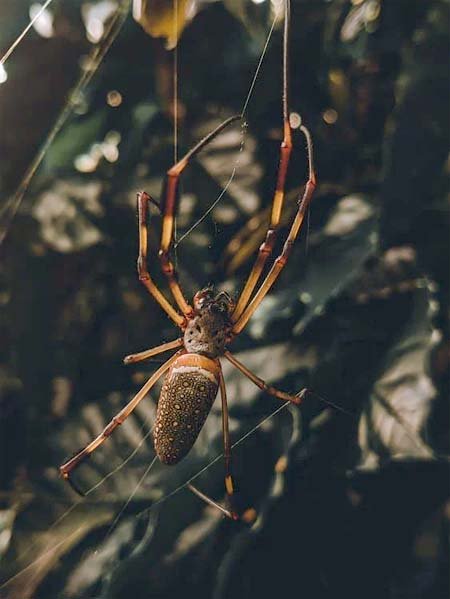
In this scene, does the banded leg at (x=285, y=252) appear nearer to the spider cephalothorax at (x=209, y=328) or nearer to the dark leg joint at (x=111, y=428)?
the spider cephalothorax at (x=209, y=328)

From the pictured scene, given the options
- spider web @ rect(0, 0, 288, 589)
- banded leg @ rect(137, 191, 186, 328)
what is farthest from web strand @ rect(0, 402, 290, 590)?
banded leg @ rect(137, 191, 186, 328)

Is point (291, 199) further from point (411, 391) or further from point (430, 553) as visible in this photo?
point (430, 553)

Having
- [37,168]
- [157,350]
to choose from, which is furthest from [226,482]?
[37,168]

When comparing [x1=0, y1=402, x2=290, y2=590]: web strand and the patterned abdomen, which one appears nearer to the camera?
the patterned abdomen

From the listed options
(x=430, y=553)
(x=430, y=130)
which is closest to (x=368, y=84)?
(x=430, y=130)

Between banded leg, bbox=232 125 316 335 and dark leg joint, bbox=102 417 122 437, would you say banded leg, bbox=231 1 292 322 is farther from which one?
dark leg joint, bbox=102 417 122 437

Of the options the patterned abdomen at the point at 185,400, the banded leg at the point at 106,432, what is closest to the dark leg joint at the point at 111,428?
the banded leg at the point at 106,432
